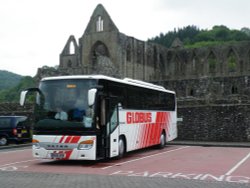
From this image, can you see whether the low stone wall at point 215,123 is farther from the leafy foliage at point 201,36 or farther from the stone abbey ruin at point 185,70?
the leafy foliage at point 201,36

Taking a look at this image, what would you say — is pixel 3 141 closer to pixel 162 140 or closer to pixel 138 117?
pixel 162 140

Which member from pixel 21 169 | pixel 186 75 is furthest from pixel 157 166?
pixel 186 75

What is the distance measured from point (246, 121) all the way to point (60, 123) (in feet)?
53.6

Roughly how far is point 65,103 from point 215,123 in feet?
52.6

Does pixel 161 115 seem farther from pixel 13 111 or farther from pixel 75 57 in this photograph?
pixel 75 57

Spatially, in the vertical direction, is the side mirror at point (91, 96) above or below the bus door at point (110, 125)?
above

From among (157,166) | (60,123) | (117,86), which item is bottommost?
(157,166)

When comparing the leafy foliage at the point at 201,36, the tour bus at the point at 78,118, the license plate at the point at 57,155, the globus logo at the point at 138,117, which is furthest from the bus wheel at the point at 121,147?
the leafy foliage at the point at 201,36

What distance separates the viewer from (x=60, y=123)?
600 inches

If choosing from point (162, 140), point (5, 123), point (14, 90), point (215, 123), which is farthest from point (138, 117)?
point (14, 90)

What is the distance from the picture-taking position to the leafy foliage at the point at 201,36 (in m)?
123

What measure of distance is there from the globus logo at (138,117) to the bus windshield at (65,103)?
3300mm

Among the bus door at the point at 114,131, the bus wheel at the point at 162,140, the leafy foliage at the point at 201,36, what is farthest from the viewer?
the leafy foliage at the point at 201,36

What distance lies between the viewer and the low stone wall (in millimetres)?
28516
